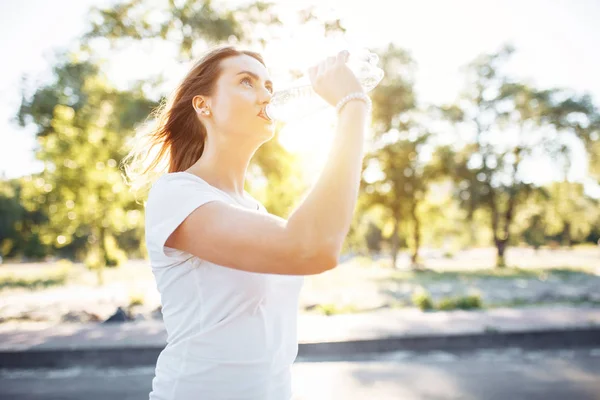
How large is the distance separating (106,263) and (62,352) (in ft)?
60.8

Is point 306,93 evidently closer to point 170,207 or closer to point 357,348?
point 170,207

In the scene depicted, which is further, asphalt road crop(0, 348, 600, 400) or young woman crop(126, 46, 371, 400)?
asphalt road crop(0, 348, 600, 400)

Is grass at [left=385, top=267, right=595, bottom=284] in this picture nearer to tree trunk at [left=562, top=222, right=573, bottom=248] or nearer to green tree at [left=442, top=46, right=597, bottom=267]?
green tree at [left=442, top=46, right=597, bottom=267]

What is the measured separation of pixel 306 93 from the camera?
5.08ft

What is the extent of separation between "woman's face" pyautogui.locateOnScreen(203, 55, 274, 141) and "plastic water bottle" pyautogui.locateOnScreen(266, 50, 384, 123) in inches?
1.4

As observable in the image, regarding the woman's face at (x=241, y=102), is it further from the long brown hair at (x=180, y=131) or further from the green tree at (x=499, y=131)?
the green tree at (x=499, y=131)

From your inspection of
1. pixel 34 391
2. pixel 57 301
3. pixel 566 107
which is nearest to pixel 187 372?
pixel 34 391

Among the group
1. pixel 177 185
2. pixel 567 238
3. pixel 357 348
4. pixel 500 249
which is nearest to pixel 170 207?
pixel 177 185

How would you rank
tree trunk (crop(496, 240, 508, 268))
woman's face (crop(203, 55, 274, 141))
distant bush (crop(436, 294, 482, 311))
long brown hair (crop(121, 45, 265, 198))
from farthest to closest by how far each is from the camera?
tree trunk (crop(496, 240, 508, 268)), distant bush (crop(436, 294, 482, 311)), long brown hair (crop(121, 45, 265, 198)), woman's face (crop(203, 55, 274, 141))

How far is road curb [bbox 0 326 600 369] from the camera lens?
627 cm

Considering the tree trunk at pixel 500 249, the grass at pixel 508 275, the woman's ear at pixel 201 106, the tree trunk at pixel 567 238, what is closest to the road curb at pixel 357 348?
the woman's ear at pixel 201 106

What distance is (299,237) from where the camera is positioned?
3.24 feet

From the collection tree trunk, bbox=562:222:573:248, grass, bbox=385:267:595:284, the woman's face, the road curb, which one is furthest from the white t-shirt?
tree trunk, bbox=562:222:573:248

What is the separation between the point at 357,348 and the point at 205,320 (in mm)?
5619
